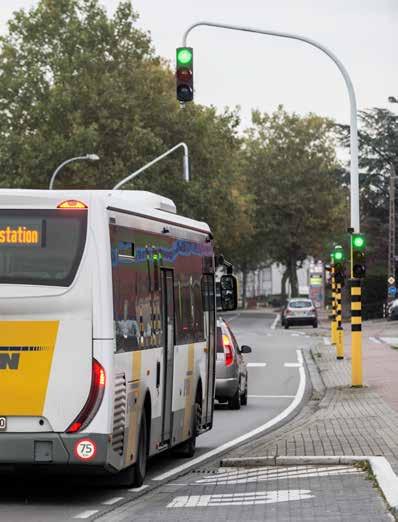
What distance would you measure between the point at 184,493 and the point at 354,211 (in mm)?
16494

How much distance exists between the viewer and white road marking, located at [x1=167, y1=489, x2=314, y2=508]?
1276cm

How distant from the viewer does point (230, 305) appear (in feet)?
64.7

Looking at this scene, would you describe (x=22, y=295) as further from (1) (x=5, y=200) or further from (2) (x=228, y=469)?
(2) (x=228, y=469)

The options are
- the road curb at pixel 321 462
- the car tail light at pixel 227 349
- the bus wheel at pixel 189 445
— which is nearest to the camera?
the road curb at pixel 321 462

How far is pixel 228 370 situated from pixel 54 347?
13.4 m

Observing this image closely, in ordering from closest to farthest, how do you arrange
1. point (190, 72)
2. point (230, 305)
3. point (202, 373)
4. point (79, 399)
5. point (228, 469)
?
point (79, 399)
point (228, 469)
point (202, 373)
point (230, 305)
point (190, 72)

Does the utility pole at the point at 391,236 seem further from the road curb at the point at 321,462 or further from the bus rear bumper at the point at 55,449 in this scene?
the bus rear bumper at the point at 55,449

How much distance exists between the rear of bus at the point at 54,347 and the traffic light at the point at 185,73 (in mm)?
12037

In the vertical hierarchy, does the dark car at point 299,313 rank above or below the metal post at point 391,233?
below

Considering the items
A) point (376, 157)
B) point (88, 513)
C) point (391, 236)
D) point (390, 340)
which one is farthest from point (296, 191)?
point (88, 513)

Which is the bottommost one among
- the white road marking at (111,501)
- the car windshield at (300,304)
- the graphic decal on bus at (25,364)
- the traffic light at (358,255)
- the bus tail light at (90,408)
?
the white road marking at (111,501)

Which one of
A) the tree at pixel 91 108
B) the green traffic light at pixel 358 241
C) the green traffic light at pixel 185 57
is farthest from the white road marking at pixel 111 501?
the tree at pixel 91 108

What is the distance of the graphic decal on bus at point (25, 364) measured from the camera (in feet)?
42.3

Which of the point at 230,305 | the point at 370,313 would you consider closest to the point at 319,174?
the point at 370,313
